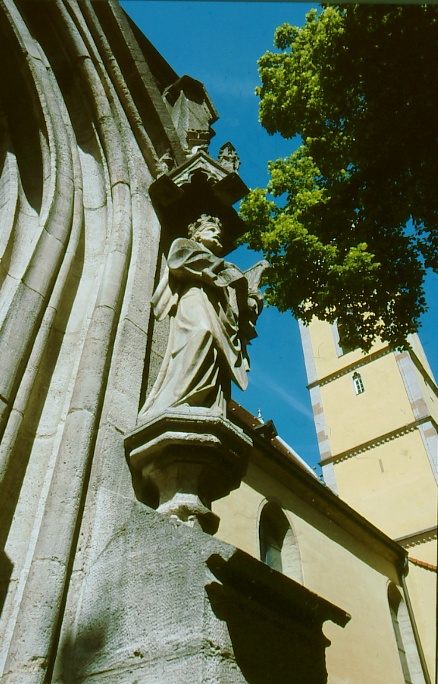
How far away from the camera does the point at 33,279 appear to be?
3.72 meters

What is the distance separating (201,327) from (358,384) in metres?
27.3

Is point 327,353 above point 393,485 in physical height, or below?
above

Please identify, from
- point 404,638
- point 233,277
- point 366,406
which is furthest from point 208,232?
point 366,406

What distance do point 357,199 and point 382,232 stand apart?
74 centimetres

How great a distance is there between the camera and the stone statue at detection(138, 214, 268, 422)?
3322mm

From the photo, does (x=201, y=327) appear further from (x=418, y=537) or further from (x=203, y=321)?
(x=418, y=537)

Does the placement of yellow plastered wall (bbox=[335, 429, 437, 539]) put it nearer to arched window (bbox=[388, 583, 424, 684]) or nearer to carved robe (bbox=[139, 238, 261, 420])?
arched window (bbox=[388, 583, 424, 684])

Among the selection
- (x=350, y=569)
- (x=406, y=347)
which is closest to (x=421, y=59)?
(x=406, y=347)

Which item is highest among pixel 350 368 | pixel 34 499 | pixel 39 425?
pixel 350 368

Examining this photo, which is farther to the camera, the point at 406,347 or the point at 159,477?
the point at 406,347

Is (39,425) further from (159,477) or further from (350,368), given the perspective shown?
(350,368)

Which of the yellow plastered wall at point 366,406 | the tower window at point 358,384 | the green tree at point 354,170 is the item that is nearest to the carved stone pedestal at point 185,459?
the green tree at point 354,170

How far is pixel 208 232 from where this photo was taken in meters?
4.40

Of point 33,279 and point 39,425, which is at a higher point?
point 33,279
